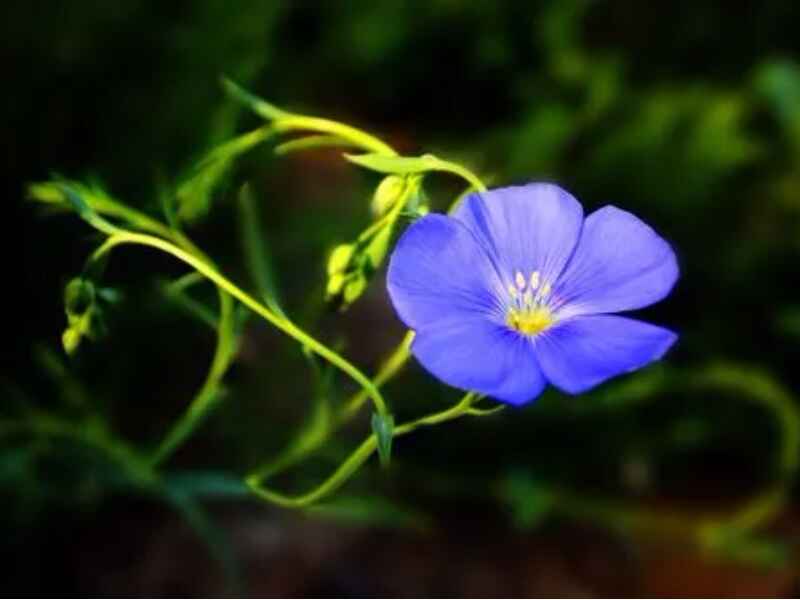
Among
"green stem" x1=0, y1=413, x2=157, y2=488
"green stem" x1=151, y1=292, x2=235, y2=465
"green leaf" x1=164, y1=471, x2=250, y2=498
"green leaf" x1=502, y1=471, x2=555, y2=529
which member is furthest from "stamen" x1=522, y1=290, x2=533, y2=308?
"green leaf" x1=502, y1=471, x2=555, y2=529

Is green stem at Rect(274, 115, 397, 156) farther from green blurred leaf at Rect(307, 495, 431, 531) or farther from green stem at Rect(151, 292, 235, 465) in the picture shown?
green blurred leaf at Rect(307, 495, 431, 531)

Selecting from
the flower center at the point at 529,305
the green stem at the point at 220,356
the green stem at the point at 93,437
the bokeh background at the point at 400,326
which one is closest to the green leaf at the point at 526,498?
the bokeh background at the point at 400,326

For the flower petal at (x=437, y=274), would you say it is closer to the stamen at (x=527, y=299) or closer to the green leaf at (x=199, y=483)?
the stamen at (x=527, y=299)

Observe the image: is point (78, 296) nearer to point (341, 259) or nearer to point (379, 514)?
point (341, 259)

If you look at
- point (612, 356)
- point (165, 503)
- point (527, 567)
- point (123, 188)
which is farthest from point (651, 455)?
point (612, 356)

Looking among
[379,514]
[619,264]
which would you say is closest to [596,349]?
[619,264]

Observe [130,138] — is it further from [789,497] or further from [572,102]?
[789,497]
